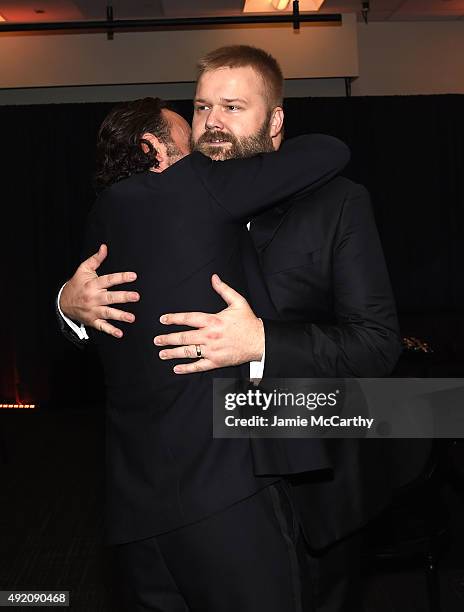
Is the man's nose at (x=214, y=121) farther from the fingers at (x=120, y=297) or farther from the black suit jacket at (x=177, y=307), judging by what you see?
the fingers at (x=120, y=297)

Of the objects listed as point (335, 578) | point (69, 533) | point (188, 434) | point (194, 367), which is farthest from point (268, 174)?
point (69, 533)

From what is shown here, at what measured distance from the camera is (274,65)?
66.6 inches

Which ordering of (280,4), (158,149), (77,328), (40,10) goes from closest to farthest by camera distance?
(158,149) → (77,328) → (280,4) → (40,10)

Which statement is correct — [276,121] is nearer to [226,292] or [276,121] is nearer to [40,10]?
[226,292]

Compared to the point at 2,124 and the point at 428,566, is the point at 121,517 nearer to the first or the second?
the point at 428,566

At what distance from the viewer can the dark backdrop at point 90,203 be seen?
7.36 metres

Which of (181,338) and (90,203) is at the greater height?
(90,203)

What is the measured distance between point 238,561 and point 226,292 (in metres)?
0.47

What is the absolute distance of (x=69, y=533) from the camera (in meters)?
4.00

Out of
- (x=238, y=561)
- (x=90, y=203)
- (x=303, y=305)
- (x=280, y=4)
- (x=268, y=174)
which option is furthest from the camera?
(x=90, y=203)

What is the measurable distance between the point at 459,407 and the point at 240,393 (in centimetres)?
109

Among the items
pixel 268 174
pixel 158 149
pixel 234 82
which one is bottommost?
pixel 268 174

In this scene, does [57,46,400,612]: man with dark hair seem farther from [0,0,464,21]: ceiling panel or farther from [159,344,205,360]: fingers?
[0,0,464,21]: ceiling panel

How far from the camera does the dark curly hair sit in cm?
160
